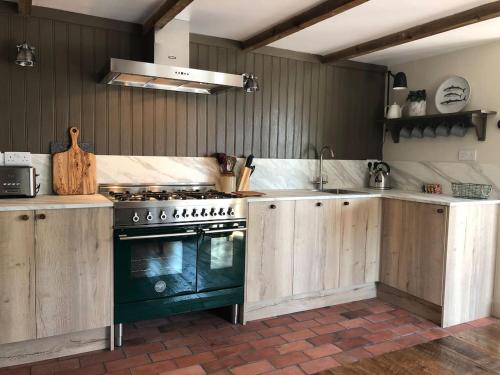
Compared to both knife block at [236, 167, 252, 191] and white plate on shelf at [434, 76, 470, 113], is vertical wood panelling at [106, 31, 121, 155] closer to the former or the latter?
knife block at [236, 167, 252, 191]

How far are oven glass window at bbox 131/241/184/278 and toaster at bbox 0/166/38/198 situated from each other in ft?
2.50

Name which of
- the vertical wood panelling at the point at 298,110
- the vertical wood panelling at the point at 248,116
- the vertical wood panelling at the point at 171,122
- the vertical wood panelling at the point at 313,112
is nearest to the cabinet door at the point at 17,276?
the vertical wood panelling at the point at 171,122

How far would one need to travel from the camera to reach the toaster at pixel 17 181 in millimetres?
2582

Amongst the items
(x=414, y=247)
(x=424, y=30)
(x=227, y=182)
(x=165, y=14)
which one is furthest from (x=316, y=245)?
(x=165, y=14)

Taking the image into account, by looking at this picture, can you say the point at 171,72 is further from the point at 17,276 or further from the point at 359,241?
the point at 359,241

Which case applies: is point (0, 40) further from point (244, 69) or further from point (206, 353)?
point (206, 353)

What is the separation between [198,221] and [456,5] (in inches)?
83.4

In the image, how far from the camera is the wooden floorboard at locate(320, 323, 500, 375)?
7.97ft

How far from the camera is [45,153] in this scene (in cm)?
293

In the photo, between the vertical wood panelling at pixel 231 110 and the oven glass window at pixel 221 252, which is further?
the vertical wood panelling at pixel 231 110

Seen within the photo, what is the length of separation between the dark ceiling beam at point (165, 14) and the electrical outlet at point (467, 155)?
8.32 feet

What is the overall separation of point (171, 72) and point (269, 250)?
1408 millimetres

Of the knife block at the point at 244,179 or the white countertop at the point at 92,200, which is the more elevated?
the knife block at the point at 244,179

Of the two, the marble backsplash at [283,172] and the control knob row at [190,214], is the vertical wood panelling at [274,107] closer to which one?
the marble backsplash at [283,172]
